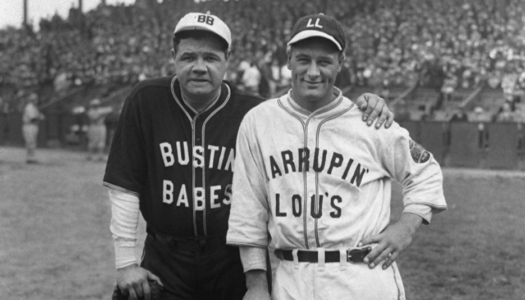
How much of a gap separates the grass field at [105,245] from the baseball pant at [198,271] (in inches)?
128

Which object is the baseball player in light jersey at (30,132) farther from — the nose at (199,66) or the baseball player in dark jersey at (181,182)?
the nose at (199,66)

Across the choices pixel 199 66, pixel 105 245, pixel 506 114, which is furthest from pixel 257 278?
pixel 506 114

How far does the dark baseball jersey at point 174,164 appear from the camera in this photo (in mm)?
3207

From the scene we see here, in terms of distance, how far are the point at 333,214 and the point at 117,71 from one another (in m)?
27.1

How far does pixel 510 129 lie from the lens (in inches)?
690

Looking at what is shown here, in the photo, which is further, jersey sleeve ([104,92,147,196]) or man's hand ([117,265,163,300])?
jersey sleeve ([104,92,147,196])

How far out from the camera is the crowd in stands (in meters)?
21.0

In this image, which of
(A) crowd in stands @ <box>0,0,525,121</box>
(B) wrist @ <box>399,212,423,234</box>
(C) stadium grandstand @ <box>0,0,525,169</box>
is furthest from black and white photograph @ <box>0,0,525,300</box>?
(A) crowd in stands @ <box>0,0,525,121</box>

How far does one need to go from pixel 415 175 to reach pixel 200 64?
1024mm

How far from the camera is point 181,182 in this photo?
3.21 metres

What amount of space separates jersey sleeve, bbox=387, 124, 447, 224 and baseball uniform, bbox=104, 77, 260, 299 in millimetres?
802

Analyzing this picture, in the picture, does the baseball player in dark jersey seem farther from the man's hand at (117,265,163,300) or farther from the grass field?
the grass field

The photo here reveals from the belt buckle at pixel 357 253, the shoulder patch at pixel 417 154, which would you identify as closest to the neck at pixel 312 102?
the shoulder patch at pixel 417 154

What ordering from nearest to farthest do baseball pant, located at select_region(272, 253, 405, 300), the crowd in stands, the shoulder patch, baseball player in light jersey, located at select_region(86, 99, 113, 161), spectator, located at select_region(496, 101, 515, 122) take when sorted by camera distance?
baseball pant, located at select_region(272, 253, 405, 300) < the shoulder patch < spectator, located at select_region(496, 101, 515, 122) < baseball player in light jersey, located at select_region(86, 99, 113, 161) < the crowd in stands
